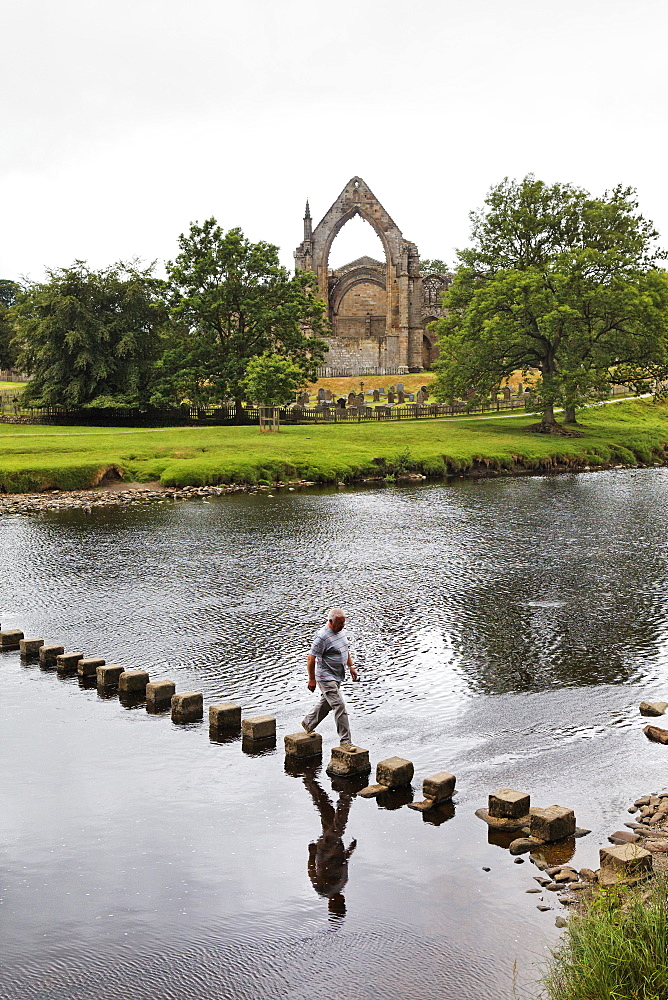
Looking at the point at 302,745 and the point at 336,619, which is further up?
the point at 336,619

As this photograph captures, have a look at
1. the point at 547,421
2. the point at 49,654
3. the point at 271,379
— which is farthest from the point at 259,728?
the point at 547,421

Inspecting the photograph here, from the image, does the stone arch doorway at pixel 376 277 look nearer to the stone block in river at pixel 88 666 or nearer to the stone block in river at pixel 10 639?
the stone block in river at pixel 10 639

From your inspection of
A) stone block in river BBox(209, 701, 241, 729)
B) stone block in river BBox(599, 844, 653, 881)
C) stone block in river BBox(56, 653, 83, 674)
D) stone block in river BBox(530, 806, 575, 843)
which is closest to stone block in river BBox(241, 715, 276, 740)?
stone block in river BBox(209, 701, 241, 729)

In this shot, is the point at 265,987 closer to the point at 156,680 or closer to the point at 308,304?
the point at 156,680

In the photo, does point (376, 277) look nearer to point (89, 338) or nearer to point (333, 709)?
point (89, 338)

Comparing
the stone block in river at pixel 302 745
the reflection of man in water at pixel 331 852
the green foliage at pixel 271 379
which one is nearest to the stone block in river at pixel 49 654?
the stone block in river at pixel 302 745

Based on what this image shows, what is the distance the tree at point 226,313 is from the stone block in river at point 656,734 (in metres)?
51.2

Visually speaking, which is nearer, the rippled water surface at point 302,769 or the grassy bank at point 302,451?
the rippled water surface at point 302,769

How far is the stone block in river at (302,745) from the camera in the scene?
12.8 m

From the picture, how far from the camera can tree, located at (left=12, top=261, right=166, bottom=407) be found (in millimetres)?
66250

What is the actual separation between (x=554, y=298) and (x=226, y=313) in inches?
908

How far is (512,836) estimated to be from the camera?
10.5 meters

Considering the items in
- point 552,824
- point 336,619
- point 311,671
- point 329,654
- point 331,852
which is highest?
point 336,619

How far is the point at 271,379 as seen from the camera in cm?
5791
